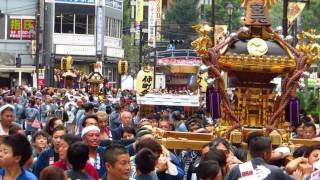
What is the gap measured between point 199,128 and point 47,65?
62.3 metres

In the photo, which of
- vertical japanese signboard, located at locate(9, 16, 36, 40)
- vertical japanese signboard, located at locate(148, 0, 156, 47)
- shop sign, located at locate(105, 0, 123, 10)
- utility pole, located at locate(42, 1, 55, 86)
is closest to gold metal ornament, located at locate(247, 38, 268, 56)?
vertical japanese signboard, located at locate(9, 16, 36, 40)

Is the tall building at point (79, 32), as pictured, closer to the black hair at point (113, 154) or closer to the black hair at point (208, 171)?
the black hair at point (208, 171)

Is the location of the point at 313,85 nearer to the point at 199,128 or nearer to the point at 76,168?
the point at 199,128

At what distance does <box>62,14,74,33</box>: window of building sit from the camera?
8206 cm

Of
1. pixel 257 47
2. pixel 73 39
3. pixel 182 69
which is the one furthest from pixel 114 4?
pixel 257 47

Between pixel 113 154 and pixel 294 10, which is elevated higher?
pixel 294 10

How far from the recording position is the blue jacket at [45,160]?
38.1 feet

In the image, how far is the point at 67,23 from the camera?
82.4m

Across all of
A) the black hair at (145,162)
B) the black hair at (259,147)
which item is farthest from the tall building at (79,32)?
the black hair at (145,162)

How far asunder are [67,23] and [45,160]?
71189 millimetres

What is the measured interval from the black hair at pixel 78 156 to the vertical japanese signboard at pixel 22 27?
69.8m

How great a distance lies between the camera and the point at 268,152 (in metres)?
10.2

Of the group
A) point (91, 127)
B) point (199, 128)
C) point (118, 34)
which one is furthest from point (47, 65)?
point (91, 127)

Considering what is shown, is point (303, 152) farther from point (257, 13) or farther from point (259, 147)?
point (257, 13)
